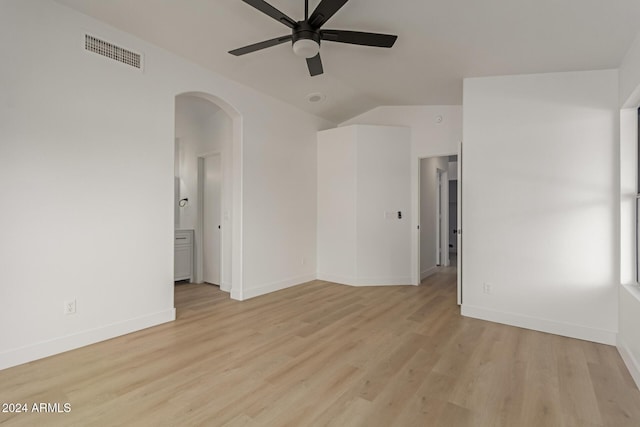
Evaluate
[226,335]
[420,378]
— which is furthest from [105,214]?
[420,378]

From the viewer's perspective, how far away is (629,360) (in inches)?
101

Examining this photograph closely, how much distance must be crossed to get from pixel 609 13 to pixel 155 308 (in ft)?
15.9

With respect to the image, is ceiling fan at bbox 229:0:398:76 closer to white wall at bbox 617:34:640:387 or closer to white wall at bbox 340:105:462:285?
white wall at bbox 617:34:640:387

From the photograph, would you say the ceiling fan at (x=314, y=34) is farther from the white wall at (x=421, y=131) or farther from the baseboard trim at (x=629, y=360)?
the baseboard trim at (x=629, y=360)

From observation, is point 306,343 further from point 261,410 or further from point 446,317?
point 446,317

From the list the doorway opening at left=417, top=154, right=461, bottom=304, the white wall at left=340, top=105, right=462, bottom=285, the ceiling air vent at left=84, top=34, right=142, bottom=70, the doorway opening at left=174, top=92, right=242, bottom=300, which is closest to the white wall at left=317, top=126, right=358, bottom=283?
the white wall at left=340, top=105, right=462, bottom=285

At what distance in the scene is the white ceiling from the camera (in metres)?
2.55

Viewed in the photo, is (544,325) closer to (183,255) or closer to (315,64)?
(315,64)

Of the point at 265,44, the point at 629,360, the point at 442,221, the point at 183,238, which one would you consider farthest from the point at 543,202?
the point at 183,238

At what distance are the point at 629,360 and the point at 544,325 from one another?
79 centimetres

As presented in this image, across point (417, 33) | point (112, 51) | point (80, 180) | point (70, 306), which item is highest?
point (417, 33)

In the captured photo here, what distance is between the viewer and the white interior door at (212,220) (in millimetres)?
5305

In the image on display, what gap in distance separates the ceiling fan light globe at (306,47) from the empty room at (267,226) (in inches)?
1.2

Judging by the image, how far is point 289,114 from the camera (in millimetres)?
5230
